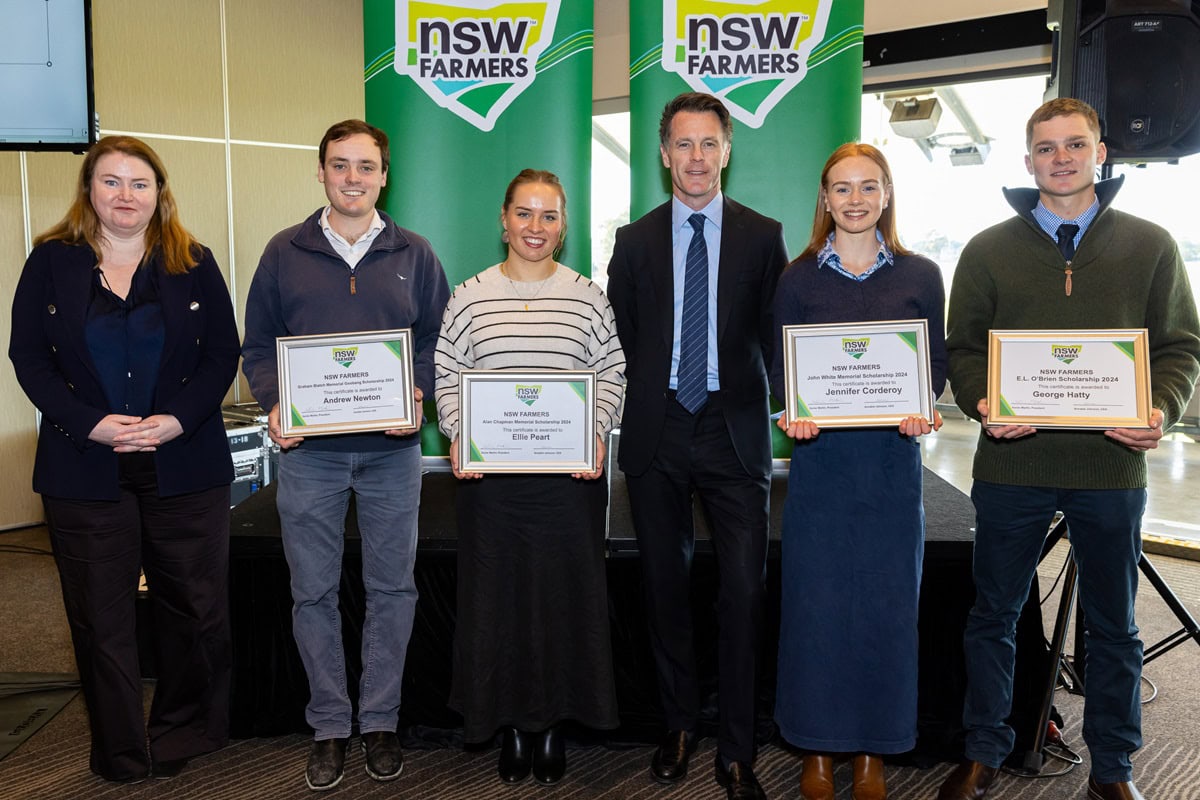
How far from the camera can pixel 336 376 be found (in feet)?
7.88

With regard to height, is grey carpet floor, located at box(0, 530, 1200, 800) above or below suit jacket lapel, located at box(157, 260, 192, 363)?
below

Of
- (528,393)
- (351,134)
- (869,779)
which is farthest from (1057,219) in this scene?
(351,134)

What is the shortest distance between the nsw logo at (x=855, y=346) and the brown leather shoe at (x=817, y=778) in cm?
113

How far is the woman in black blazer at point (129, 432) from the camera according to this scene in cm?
243

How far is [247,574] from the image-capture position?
289 cm

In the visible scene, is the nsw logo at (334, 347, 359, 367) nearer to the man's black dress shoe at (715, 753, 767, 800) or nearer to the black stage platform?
the black stage platform

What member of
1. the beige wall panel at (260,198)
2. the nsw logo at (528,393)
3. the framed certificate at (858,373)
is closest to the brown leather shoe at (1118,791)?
the framed certificate at (858,373)

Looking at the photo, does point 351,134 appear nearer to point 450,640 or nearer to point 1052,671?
point 450,640

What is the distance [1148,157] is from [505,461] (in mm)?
2270

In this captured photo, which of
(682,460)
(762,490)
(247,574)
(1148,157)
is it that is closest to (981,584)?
(762,490)

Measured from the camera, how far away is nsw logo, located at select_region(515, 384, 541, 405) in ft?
7.68

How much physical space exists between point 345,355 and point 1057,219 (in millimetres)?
1852

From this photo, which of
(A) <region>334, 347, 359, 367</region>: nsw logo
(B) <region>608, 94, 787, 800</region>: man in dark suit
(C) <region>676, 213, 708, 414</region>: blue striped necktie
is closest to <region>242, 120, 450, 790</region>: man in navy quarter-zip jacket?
(A) <region>334, 347, 359, 367</region>: nsw logo

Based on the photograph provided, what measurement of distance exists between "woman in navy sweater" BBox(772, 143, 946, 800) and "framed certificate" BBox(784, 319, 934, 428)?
0.05 m
